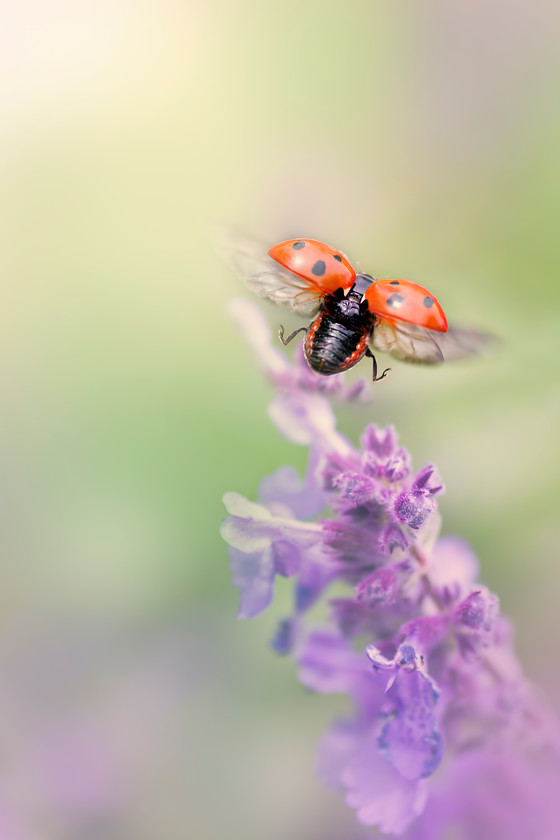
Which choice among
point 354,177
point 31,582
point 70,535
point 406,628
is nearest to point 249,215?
point 354,177

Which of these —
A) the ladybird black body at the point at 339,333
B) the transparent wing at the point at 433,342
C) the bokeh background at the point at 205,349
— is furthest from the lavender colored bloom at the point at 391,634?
the bokeh background at the point at 205,349

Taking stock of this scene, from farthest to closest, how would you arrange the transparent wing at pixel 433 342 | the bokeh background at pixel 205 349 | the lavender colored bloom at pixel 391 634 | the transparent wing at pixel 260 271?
the bokeh background at pixel 205 349, the transparent wing at pixel 260 271, the transparent wing at pixel 433 342, the lavender colored bloom at pixel 391 634

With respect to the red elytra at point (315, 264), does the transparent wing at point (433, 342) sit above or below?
below

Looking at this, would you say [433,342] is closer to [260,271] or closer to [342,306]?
[342,306]

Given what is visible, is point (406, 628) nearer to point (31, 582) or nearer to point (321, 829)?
point (321, 829)

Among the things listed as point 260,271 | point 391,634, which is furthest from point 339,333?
point 391,634

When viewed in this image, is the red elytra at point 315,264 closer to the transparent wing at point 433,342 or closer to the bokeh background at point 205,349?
the transparent wing at point 433,342
